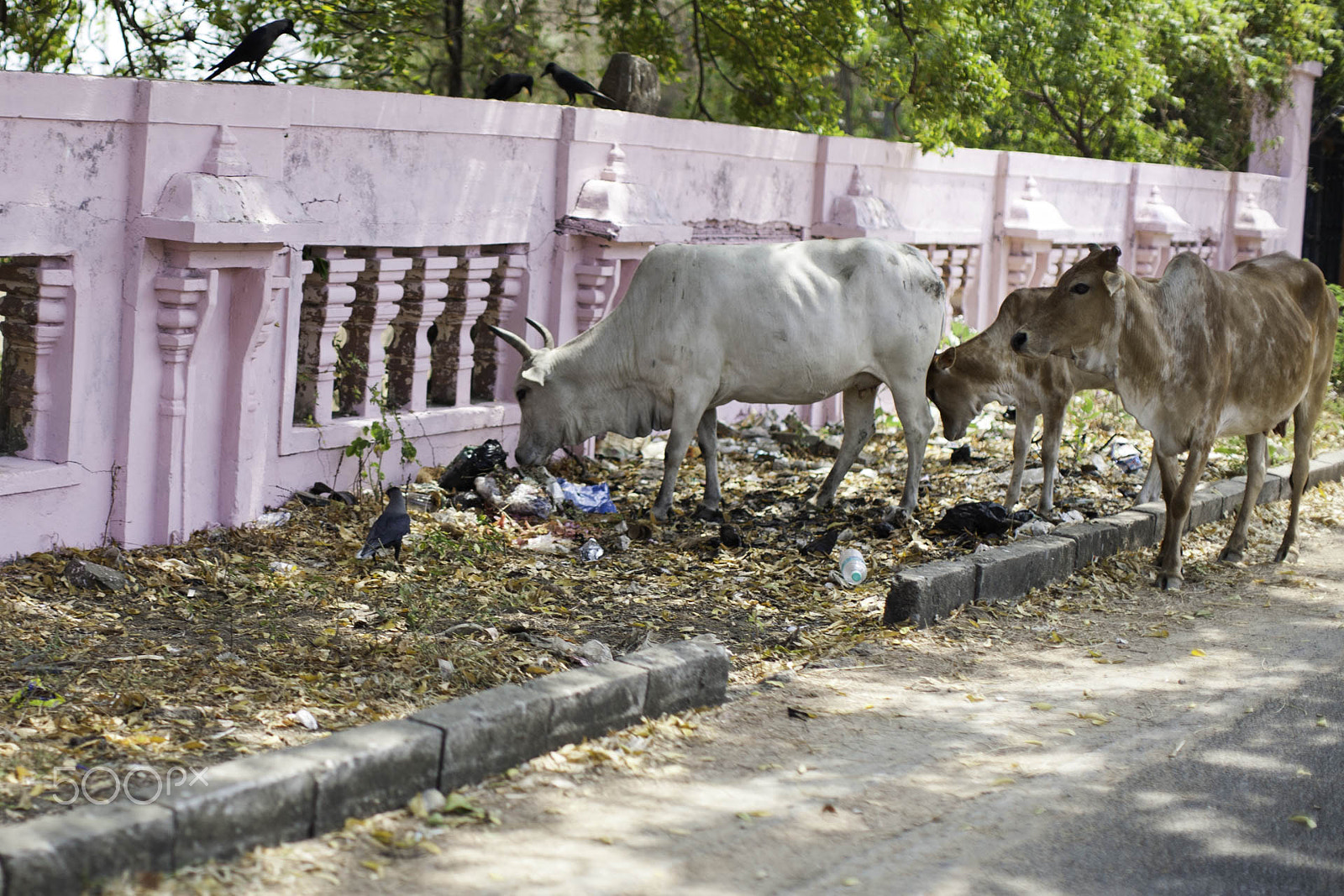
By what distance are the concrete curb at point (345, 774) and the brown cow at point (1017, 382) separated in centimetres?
320

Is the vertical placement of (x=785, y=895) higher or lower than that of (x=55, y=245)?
lower

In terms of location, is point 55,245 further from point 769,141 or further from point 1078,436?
point 1078,436

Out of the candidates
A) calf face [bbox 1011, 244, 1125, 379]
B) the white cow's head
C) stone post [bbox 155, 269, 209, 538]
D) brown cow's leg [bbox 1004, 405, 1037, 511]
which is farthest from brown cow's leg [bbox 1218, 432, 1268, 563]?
stone post [bbox 155, 269, 209, 538]

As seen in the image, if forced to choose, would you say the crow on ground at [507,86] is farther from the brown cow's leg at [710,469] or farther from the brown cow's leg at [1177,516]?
the brown cow's leg at [1177,516]

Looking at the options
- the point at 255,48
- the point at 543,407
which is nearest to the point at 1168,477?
the point at 543,407

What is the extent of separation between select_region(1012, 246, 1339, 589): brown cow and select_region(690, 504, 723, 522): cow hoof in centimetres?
171

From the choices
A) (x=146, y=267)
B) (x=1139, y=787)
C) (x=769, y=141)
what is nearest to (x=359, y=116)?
(x=146, y=267)

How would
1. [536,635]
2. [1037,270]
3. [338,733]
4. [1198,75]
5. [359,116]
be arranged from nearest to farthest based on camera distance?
[338,733], [536,635], [359,116], [1037,270], [1198,75]

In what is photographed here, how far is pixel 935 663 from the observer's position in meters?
5.44

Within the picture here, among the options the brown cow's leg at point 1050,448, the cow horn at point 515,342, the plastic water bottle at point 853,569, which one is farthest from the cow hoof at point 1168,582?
the cow horn at point 515,342

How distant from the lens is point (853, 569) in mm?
6406

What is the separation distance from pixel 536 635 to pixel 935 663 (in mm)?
1434

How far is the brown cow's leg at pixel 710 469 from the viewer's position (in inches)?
292

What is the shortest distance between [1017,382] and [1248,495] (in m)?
1.23
